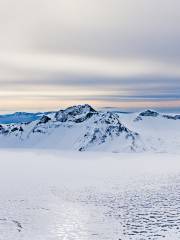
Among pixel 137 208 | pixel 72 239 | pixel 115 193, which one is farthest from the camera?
pixel 115 193

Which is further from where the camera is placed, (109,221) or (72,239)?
(109,221)

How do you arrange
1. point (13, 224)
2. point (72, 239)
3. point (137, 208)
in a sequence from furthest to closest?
point (137, 208) < point (13, 224) < point (72, 239)

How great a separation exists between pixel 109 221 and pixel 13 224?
37.5ft

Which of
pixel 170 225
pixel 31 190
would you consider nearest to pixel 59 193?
pixel 31 190

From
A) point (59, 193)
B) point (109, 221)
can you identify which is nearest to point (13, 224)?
point (109, 221)

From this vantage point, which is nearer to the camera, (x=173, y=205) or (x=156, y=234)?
(x=156, y=234)

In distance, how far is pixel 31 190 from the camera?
8438cm

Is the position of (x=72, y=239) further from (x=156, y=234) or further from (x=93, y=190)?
(x=93, y=190)

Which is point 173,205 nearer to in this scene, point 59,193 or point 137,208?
point 137,208

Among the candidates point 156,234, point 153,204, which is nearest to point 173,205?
point 153,204

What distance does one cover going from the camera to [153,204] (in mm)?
65312

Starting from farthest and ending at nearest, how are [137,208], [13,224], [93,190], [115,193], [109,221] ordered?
[93,190]
[115,193]
[137,208]
[109,221]
[13,224]

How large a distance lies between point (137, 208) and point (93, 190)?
81.5 ft

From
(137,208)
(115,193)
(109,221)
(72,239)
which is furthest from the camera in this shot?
(115,193)
